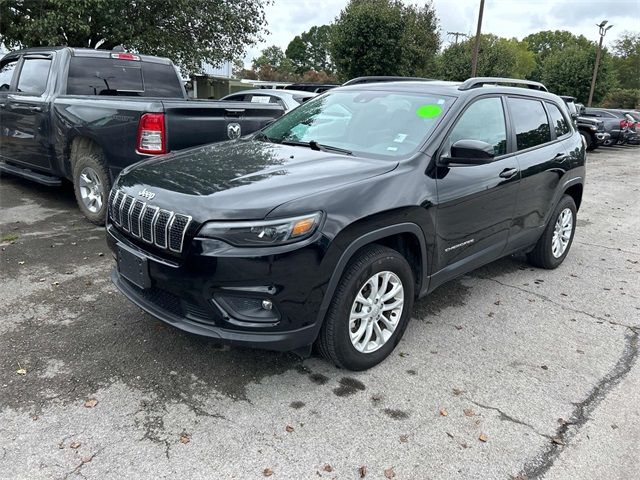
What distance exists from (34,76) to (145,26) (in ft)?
25.5

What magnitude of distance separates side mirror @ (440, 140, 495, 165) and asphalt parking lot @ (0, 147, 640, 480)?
1.28 metres

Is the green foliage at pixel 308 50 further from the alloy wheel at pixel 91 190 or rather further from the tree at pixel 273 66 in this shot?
the alloy wheel at pixel 91 190

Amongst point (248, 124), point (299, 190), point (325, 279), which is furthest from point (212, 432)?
point (248, 124)

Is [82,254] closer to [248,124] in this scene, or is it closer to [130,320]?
[130,320]

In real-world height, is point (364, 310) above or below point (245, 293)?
below

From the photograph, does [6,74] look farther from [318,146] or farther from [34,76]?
[318,146]

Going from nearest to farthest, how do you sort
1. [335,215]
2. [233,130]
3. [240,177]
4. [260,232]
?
[260,232]
[335,215]
[240,177]
[233,130]

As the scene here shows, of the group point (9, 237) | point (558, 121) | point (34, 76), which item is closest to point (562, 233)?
point (558, 121)

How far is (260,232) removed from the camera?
2.69 metres

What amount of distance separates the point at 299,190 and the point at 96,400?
1.59 m

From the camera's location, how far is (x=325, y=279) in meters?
2.82

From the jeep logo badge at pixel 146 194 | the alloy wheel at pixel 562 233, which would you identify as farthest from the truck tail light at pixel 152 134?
the alloy wheel at pixel 562 233

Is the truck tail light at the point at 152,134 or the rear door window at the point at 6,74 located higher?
the rear door window at the point at 6,74

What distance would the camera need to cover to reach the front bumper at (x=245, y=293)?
2.69 m
